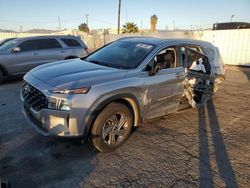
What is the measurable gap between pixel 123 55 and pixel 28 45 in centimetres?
618

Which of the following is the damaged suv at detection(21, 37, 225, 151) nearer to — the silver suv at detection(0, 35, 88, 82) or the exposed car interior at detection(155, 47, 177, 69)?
the exposed car interior at detection(155, 47, 177, 69)

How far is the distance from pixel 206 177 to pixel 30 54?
26.9ft

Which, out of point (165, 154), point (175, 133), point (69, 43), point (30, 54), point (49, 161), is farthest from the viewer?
point (69, 43)

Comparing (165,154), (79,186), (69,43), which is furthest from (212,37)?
(79,186)

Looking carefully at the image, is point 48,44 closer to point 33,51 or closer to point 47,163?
point 33,51

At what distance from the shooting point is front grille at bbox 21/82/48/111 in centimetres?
358

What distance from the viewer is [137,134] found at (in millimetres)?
4762

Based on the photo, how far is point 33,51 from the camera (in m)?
9.70

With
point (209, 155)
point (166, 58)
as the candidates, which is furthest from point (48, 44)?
point (209, 155)

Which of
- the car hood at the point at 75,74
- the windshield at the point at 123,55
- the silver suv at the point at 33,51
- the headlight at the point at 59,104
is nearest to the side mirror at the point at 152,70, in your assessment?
the windshield at the point at 123,55

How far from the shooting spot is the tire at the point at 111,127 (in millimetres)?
3713

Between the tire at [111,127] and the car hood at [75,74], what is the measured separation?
0.46 metres

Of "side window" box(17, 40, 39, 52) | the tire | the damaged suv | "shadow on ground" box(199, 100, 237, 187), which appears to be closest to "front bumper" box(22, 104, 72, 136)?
the damaged suv

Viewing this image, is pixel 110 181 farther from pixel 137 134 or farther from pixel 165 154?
pixel 137 134
